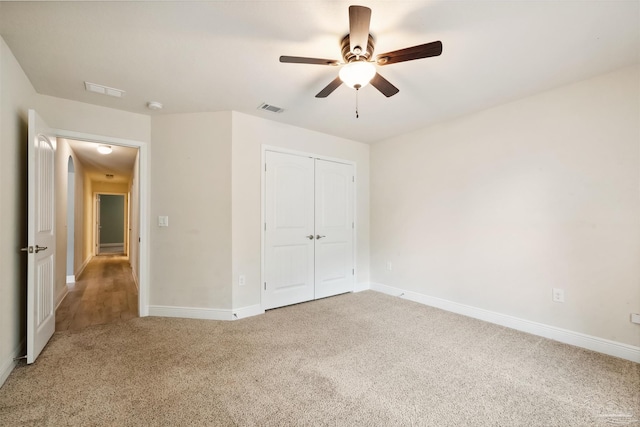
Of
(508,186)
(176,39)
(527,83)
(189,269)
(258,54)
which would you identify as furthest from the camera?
(189,269)

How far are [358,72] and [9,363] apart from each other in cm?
326

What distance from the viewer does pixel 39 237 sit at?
2338mm

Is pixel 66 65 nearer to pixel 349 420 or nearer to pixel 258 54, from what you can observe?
pixel 258 54

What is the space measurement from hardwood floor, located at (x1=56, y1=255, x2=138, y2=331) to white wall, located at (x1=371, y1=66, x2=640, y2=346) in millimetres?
3841

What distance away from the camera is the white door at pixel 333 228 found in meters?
4.10

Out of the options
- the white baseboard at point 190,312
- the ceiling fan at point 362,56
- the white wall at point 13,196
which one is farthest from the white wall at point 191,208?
the ceiling fan at point 362,56

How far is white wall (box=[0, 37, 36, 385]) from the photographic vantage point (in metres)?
1.99

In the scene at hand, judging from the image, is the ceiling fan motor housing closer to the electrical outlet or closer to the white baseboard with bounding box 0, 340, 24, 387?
the electrical outlet

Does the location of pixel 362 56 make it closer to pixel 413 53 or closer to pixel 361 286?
pixel 413 53

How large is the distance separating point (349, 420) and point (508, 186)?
278 cm

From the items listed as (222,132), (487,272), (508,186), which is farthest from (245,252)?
(508,186)

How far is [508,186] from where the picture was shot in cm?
304

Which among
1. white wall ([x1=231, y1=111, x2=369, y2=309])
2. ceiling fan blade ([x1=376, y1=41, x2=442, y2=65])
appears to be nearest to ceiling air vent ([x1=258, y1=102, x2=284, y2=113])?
white wall ([x1=231, y1=111, x2=369, y2=309])

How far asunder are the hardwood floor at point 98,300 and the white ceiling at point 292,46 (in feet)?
7.94
